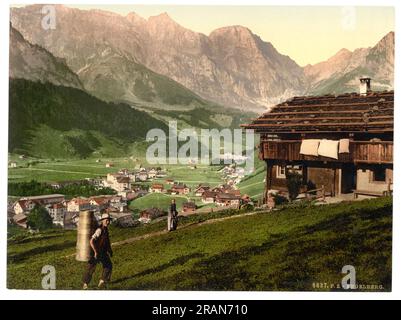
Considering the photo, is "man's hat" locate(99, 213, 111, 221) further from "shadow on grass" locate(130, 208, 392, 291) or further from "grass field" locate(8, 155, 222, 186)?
"shadow on grass" locate(130, 208, 392, 291)

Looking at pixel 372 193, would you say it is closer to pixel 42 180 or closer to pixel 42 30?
pixel 42 180

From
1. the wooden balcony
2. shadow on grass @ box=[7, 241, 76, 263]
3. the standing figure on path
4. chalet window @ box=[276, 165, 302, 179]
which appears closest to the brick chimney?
the wooden balcony

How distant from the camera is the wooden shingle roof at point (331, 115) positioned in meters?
10.5

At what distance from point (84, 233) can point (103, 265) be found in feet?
2.74

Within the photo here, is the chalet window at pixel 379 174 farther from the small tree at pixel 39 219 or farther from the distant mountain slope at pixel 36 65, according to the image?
the small tree at pixel 39 219

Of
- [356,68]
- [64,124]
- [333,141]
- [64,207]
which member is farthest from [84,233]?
[356,68]

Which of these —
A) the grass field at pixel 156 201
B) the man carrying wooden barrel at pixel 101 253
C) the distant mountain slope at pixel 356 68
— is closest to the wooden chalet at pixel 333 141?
the distant mountain slope at pixel 356 68

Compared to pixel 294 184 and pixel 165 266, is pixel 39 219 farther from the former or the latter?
pixel 294 184

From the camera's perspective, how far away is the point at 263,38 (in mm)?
10984

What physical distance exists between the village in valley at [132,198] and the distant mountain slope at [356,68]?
2.81m

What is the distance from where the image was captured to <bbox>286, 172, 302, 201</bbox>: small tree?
11.0 m

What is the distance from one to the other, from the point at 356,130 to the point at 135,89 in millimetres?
5087

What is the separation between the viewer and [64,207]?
36.3 feet

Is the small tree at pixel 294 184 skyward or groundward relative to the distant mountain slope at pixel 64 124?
groundward
